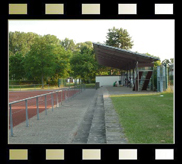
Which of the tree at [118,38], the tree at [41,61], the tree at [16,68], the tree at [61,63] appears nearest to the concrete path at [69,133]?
the tree at [41,61]

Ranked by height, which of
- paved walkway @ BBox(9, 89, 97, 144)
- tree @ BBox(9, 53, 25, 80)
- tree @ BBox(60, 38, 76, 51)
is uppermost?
tree @ BBox(60, 38, 76, 51)

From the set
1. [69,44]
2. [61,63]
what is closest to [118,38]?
[61,63]

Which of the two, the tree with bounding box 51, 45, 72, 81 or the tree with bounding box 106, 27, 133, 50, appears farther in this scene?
the tree with bounding box 106, 27, 133, 50

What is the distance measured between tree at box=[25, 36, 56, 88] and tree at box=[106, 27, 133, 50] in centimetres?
1956

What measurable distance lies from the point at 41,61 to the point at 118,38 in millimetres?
23663

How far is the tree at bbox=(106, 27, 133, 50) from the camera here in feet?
203

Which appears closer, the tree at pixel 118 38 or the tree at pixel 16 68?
the tree at pixel 16 68

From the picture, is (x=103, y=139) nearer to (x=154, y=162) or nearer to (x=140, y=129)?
(x=140, y=129)

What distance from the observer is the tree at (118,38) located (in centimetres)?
6191

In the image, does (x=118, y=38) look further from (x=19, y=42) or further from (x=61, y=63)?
(x=19, y=42)

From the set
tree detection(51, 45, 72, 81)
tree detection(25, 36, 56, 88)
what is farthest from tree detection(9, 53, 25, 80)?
tree detection(51, 45, 72, 81)

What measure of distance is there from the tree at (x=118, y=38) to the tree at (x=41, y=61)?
19.6m

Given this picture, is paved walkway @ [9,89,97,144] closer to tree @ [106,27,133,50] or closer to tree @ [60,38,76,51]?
tree @ [106,27,133,50]

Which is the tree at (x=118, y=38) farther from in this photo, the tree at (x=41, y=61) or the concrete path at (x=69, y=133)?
the concrete path at (x=69, y=133)
